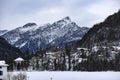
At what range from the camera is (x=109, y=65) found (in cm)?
18988

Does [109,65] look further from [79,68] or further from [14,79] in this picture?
[14,79]

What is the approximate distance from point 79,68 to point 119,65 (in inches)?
835

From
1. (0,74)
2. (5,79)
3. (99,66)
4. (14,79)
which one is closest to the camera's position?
(14,79)

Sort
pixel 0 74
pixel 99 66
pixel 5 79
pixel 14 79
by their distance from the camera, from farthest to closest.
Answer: pixel 99 66 < pixel 0 74 < pixel 5 79 < pixel 14 79

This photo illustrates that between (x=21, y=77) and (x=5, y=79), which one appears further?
(x=5, y=79)

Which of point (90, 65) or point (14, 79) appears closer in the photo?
point (14, 79)

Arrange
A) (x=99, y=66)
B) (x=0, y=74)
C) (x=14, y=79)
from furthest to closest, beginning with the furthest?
(x=99, y=66)
(x=0, y=74)
(x=14, y=79)

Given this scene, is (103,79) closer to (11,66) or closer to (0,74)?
(0,74)

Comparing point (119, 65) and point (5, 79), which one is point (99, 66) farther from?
point (5, 79)

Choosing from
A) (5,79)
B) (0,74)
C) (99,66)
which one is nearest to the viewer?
(5,79)

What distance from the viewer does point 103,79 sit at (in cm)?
10712

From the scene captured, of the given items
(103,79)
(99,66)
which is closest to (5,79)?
(103,79)

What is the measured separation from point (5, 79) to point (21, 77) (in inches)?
393

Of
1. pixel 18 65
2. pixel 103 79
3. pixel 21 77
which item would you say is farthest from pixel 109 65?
pixel 21 77
